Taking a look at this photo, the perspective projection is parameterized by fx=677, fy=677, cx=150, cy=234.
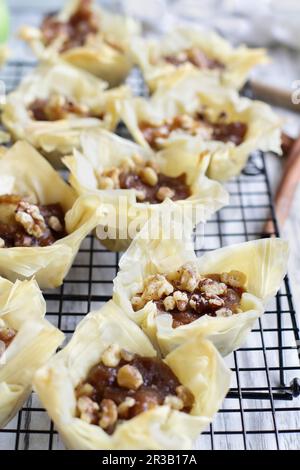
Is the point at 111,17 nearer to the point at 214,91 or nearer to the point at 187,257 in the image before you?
the point at 214,91

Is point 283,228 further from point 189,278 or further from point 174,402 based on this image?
point 174,402

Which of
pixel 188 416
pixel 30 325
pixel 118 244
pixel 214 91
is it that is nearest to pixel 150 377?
pixel 188 416

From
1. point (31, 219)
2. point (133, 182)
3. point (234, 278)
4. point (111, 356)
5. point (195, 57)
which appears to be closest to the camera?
point (111, 356)

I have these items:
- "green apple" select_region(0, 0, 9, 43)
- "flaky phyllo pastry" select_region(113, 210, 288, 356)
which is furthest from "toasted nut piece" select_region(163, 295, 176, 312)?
"green apple" select_region(0, 0, 9, 43)

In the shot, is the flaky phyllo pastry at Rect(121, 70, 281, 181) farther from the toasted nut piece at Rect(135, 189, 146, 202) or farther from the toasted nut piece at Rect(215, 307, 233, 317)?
the toasted nut piece at Rect(215, 307, 233, 317)

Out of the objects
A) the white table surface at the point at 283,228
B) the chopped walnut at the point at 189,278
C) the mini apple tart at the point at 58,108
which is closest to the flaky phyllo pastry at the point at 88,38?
the mini apple tart at the point at 58,108

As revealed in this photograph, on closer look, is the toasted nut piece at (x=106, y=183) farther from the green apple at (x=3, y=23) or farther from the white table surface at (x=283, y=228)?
the green apple at (x=3, y=23)

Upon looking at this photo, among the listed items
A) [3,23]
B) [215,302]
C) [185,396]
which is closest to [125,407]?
[185,396]
